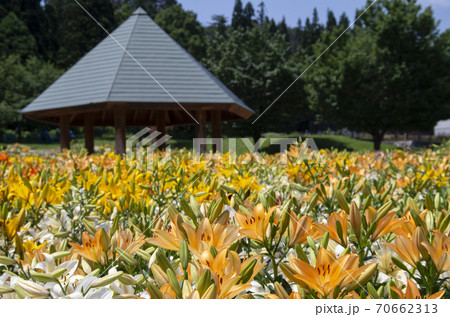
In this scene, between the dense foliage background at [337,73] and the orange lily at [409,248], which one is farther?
the dense foliage background at [337,73]

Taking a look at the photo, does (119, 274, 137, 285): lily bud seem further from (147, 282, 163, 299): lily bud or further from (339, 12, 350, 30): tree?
(339, 12, 350, 30): tree

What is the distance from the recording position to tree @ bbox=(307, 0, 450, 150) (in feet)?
81.9

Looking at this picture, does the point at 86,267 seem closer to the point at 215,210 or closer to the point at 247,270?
the point at 215,210

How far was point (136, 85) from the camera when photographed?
1027 cm

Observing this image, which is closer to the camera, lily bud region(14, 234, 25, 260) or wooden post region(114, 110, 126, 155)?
lily bud region(14, 234, 25, 260)

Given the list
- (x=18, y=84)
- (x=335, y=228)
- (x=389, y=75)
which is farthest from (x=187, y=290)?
(x=18, y=84)

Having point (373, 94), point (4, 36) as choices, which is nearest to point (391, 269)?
point (373, 94)

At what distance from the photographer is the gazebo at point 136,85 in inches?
393

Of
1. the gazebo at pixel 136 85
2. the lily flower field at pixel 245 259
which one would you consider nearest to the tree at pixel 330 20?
the lily flower field at pixel 245 259


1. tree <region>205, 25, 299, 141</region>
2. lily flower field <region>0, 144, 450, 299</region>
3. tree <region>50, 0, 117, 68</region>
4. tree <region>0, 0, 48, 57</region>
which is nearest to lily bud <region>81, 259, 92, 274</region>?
lily flower field <region>0, 144, 450, 299</region>

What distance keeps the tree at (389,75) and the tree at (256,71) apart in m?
3.41

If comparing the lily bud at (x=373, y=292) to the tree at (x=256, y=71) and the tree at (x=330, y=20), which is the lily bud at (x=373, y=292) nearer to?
the tree at (x=330, y=20)

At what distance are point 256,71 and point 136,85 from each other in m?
22.5

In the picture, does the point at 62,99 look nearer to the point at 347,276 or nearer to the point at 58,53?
the point at 347,276
